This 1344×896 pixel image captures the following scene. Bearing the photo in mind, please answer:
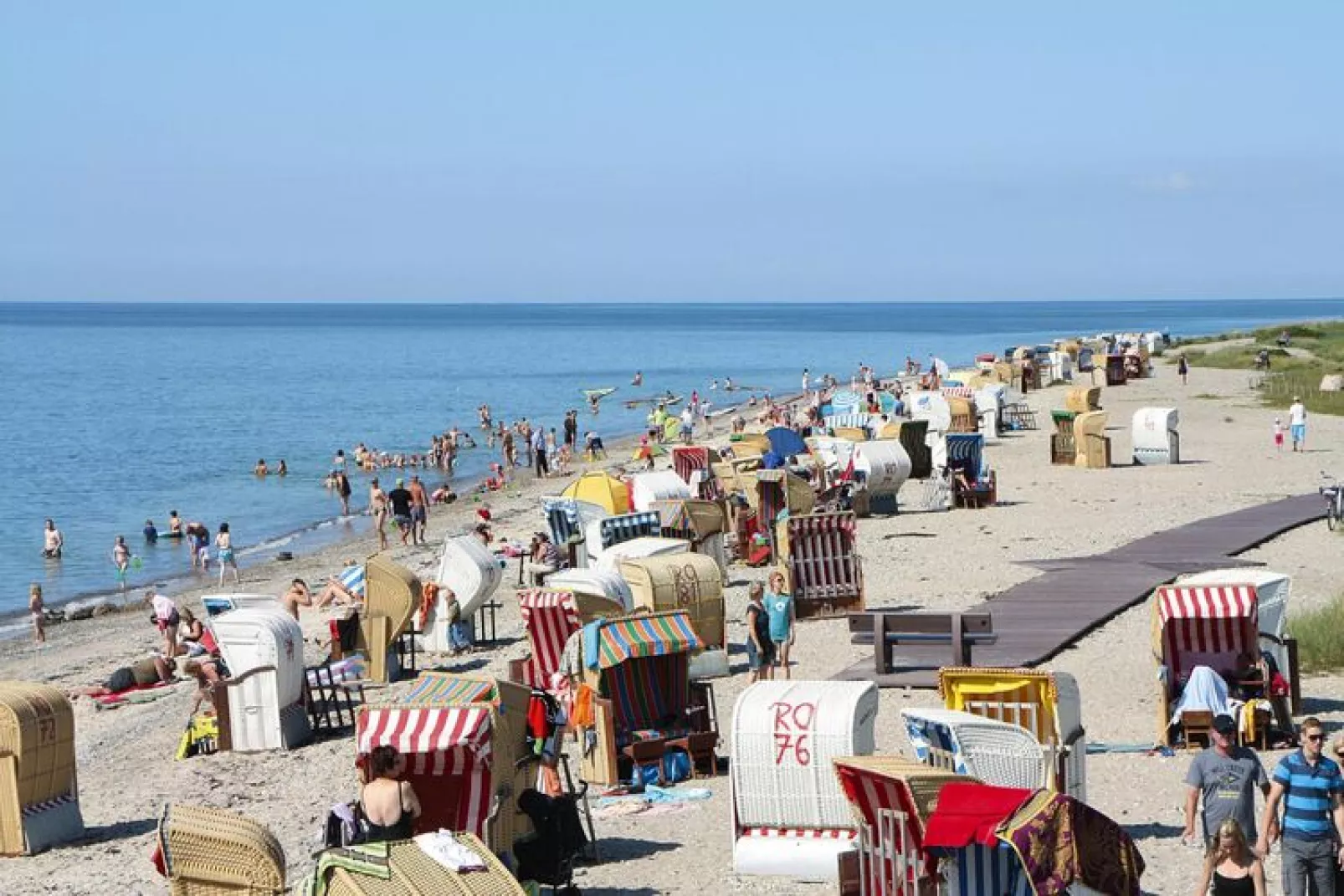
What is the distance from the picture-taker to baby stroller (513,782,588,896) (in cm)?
1123

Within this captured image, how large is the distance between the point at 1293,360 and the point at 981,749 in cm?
6193

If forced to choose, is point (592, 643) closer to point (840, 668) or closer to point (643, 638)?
point (643, 638)

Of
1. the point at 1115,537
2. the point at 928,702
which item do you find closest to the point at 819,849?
the point at 928,702

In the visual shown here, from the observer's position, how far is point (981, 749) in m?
11.0

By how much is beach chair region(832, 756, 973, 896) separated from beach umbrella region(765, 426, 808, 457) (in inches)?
1030

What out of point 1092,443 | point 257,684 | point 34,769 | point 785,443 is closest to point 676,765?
point 257,684

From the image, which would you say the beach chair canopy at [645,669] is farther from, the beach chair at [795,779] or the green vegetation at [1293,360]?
the green vegetation at [1293,360]

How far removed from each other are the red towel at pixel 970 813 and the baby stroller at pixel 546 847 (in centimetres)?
323

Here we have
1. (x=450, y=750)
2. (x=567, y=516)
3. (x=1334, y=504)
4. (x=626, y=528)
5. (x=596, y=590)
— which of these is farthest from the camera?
(x=567, y=516)

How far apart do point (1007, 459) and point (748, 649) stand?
23.8 m

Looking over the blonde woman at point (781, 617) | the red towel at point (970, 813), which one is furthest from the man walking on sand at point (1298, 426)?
the red towel at point (970, 813)

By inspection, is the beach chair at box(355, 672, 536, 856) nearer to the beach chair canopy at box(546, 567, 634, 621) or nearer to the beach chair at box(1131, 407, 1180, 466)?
the beach chair canopy at box(546, 567, 634, 621)

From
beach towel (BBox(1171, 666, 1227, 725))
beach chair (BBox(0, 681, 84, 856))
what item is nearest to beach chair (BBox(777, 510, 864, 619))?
beach towel (BBox(1171, 666, 1227, 725))

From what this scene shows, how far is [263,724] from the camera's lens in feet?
57.2
